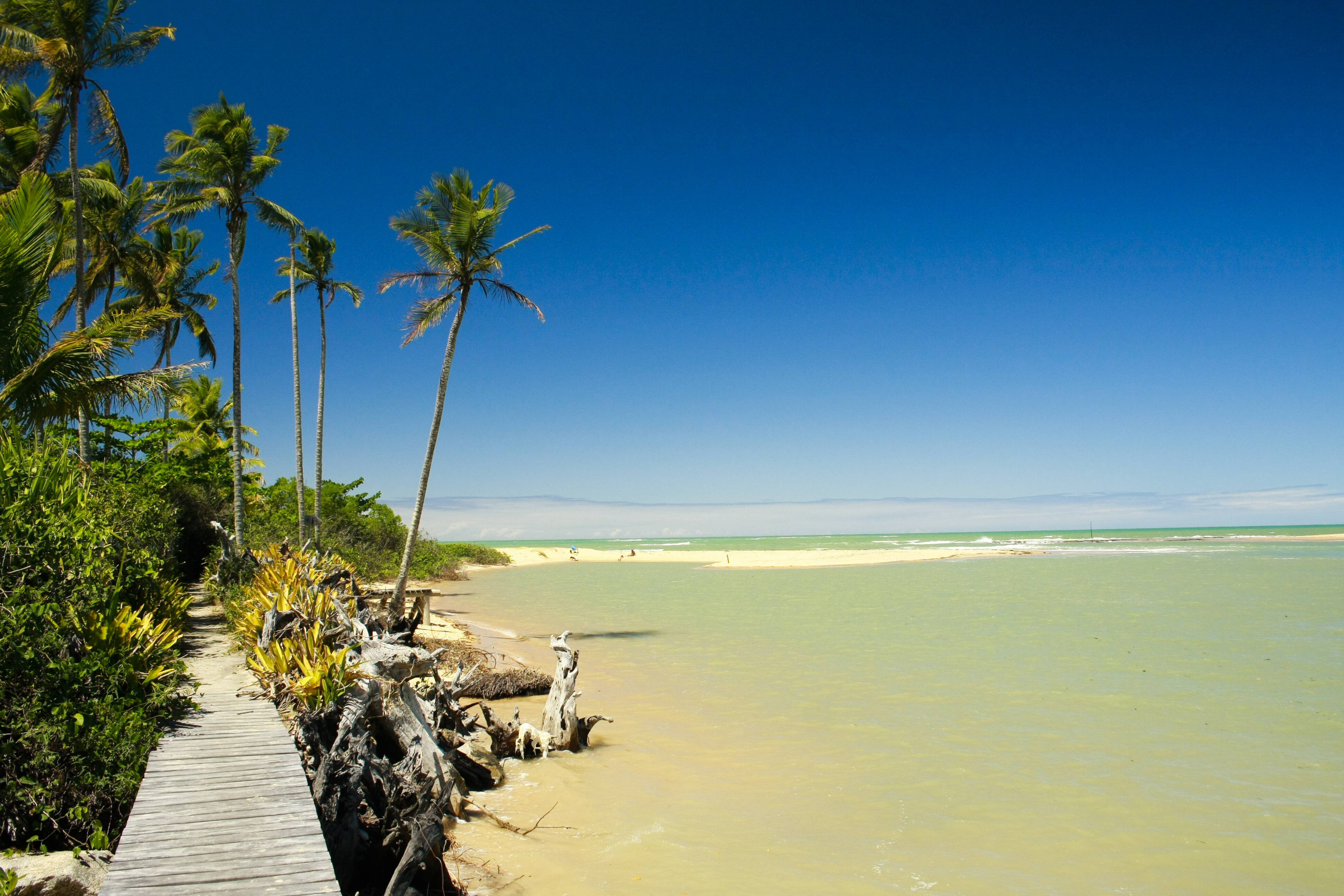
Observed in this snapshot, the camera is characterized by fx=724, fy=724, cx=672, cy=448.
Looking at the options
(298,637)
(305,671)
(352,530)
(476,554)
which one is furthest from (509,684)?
(476,554)

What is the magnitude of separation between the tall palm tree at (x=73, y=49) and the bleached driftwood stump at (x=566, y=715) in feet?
38.2

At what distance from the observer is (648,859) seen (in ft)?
20.7

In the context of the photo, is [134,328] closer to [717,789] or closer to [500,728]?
[500,728]

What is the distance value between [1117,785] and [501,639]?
13207mm

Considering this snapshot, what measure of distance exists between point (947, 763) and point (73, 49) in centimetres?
1984

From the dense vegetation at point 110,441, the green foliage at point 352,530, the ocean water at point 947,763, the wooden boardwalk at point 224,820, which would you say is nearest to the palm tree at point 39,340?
the dense vegetation at point 110,441

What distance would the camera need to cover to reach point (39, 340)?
848 cm

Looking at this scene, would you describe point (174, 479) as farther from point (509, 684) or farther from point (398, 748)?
point (398, 748)

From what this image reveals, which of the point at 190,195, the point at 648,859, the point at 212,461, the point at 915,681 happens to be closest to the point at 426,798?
the point at 648,859

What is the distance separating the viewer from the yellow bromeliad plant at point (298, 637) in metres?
6.65

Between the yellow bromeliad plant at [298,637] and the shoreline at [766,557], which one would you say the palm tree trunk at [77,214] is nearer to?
the yellow bromeliad plant at [298,637]

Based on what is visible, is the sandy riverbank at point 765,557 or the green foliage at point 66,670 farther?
the sandy riverbank at point 765,557

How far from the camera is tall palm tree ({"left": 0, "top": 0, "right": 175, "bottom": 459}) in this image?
548 inches

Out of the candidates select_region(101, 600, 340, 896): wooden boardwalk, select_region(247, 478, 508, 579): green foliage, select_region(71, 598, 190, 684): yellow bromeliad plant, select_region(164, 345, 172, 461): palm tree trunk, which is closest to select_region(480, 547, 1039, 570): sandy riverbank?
select_region(247, 478, 508, 579): green foliage
